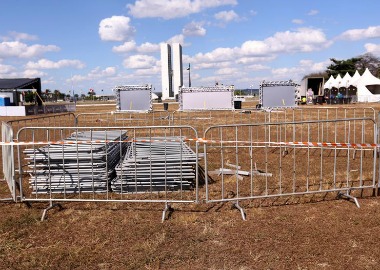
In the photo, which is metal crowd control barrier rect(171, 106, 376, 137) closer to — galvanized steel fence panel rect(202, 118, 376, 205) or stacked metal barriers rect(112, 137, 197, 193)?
galvanized steel fence panel rect(202, 118, 376, 205)

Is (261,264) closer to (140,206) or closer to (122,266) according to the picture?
(122,266)

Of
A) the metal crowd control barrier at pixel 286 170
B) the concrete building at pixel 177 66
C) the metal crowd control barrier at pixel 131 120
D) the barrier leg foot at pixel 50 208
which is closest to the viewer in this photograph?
the barrier leg foot at pixel 50 208

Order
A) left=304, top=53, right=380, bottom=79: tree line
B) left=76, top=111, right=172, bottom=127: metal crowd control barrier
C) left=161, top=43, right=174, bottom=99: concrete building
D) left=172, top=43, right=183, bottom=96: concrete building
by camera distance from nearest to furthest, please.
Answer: left=76, top=111, right=172, bottom=127: metal crowd control barrier → left=304, top=53, right=380, bottom=79: tree line → left=161, top=43, right=174, bottom=99: concrete building → left=172, top=43, right=183, bottom=96: concrete building

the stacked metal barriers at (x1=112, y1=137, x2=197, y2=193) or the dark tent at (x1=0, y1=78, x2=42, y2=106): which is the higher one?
the dark tent at (x1=0, y1=78, x2=42, y2=106)

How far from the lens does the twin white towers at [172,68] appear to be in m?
117

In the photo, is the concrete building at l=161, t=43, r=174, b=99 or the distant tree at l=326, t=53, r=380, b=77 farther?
the concrete building at l=161, t=43, r=174, b=99

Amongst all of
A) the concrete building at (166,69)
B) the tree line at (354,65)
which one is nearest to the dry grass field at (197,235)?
the tree line at (354,65)

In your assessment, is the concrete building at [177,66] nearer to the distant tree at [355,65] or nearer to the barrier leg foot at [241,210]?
the distant tree at [355,65]

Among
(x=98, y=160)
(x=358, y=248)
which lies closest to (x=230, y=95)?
(x=98, y=160)

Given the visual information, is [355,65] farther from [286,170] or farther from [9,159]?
[9,159]

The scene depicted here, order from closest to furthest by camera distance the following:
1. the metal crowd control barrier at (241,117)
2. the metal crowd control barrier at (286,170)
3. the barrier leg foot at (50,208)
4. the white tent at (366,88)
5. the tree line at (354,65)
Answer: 1. the barrier leg foot at (50,208)
2. the metal crowd control barrier at (286,170)
3. the metal crowd control barrier at (241,117)
4. the white tent at (366,88)
5. the tree line at (354,65)

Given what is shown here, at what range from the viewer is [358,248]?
15.2ft

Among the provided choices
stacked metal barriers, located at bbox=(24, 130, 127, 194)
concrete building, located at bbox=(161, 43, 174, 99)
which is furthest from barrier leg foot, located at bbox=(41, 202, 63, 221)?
concrete building, located at bbox=(161, 43, 174, 99)

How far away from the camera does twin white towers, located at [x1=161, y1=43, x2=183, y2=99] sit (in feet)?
384
